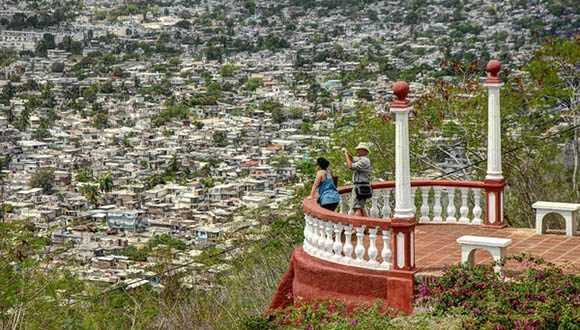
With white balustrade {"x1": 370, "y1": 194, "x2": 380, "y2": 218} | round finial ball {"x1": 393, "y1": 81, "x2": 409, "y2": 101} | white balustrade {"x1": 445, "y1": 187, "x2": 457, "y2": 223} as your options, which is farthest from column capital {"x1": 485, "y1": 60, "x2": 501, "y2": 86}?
round finial ball {"x1": 393, "y1": 81, "x2": 409, "y2": 101}

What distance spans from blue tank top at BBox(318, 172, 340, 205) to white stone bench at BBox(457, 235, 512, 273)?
1.73 meters

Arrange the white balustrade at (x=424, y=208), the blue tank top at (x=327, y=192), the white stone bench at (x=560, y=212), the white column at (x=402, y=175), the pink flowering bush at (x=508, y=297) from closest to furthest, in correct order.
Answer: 1. the pink flowering bush at (x=508, y=297)
2. the white column at (x=402, y=175)
3. the blue tank top at (x=327, y=192)
4. the white stone bench at (x=560, y=212)
5. the white balustrade at (x=424, y=208)

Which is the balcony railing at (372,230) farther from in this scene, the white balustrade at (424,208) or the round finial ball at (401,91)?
the round finial ball at (401,91)

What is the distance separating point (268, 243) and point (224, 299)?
1.83m

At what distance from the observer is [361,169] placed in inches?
448

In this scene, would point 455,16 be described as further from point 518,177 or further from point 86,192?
point 518,177

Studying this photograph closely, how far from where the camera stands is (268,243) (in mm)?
17594

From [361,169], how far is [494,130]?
4.70 feet

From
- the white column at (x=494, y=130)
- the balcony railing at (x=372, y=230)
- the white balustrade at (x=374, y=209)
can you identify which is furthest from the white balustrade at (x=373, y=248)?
the white column at (x=494, y=130)

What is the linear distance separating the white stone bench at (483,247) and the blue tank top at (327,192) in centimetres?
173

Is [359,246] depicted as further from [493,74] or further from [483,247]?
[493,74]

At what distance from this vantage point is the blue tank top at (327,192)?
37.1 feet

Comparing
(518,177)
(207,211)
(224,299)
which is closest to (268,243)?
Result: (224,299)

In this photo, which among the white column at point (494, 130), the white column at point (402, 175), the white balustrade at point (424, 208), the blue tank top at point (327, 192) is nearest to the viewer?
the white column at point (402, 175)
